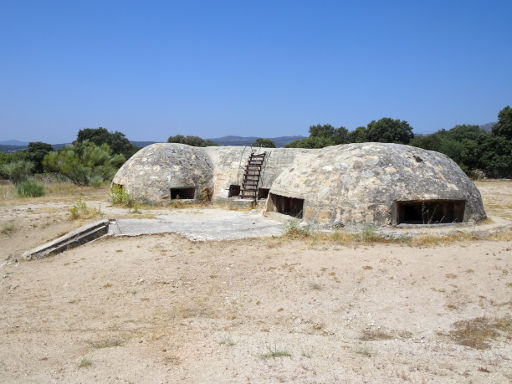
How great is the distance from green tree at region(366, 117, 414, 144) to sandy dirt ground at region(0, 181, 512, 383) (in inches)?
1468

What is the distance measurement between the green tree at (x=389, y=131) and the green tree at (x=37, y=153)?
1289 inches

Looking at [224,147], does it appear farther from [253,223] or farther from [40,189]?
[40,189]

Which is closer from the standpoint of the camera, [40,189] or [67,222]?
[67,222]

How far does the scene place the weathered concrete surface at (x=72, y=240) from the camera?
9336 millimetres

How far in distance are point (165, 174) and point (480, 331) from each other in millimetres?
11710

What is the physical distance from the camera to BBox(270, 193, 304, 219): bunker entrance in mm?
12633

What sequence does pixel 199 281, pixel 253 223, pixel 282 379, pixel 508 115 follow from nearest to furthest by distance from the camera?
pixel 282 379 < pixel 199 281 < pixel 253 223 < pixel 508 115

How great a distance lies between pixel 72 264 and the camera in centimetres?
860

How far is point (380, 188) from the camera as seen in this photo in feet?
32.7

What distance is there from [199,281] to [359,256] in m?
3.22

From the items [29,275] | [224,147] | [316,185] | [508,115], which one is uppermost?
[508,115]

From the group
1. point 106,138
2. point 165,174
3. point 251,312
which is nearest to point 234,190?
point 165,174

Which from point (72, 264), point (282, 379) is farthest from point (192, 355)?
point (72, 264)

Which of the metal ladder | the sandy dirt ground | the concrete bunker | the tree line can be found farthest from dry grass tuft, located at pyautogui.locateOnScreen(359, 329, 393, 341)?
the tree line
